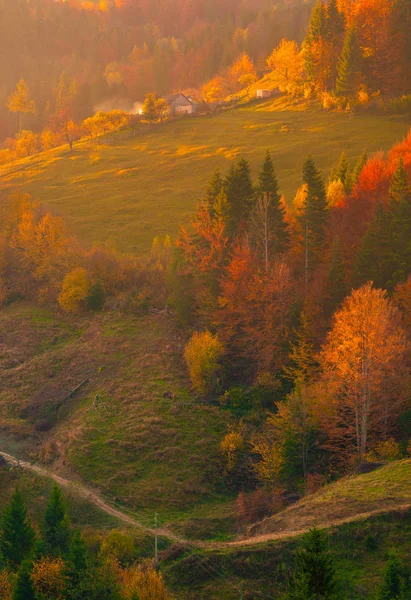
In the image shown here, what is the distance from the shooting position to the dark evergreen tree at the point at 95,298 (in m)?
73.5

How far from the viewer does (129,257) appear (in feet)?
255

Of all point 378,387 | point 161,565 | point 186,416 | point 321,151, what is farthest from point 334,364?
point 321,151

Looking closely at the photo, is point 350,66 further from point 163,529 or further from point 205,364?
point 163,529

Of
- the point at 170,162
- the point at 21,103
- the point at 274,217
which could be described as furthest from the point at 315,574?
the point at 21,103

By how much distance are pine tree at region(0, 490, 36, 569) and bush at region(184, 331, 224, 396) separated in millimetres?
23054

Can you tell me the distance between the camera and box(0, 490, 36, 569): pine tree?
123 feet

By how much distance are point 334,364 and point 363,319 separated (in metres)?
4.29

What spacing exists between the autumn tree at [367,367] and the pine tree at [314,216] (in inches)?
596

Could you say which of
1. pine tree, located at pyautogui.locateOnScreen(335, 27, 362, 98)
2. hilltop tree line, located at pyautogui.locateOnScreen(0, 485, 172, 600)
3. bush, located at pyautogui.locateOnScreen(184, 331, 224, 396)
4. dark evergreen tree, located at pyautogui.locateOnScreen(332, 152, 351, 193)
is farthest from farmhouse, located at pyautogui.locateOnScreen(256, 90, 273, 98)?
hilltop tree line, located at pyautogui.locateOnScreen(0, 485, 172, 600)

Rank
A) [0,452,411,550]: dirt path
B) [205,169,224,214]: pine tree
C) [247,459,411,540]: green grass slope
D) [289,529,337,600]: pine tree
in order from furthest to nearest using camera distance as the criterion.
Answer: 1. [205,169,224,214]: pine tree
2. [247,459,411,540]: green grass slope
3. [0,452,411,550]: dirt path
4. [289,529,337,600]: pine tree

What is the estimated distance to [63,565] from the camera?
3344 cm

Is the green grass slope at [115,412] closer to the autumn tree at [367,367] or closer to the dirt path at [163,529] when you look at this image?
the dirt path at [163,529]

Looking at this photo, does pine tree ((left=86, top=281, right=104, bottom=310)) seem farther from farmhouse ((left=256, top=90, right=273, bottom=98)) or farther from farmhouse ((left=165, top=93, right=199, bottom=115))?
farmhouse ((left=256, top=90, right=273, bottom=98))

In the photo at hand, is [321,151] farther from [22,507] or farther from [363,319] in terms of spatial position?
[22,507]
